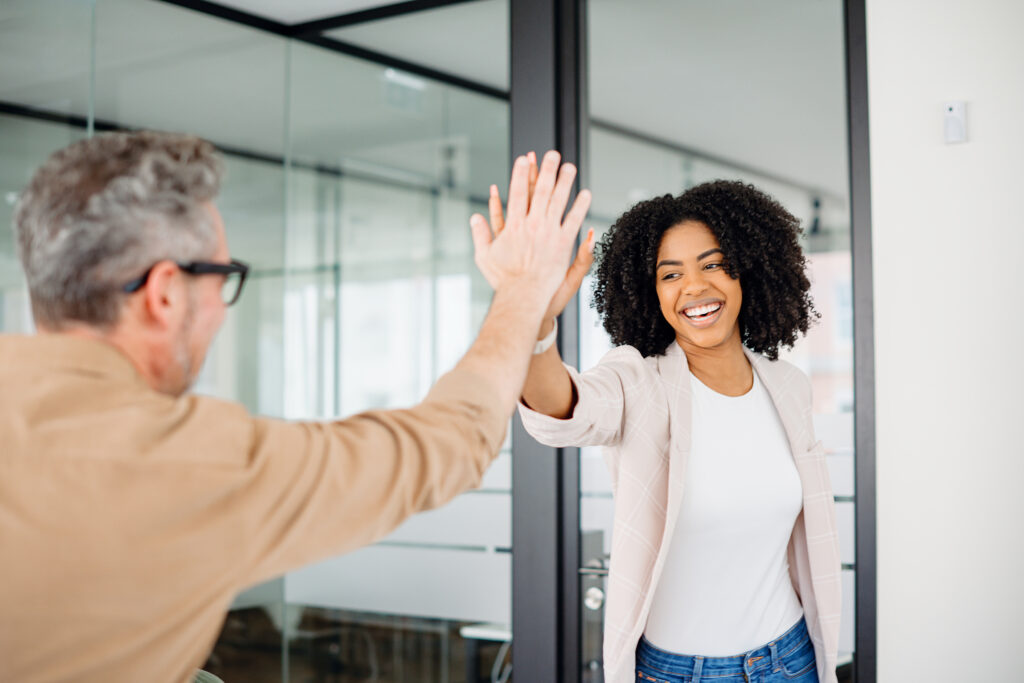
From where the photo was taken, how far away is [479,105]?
3.53m

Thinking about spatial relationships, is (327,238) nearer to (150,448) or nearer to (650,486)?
(650,486)

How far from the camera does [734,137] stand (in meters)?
3.30

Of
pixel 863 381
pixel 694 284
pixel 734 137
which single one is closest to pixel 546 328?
pixel 694 284

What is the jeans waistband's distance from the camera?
1.79m

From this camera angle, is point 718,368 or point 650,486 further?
point 718,368

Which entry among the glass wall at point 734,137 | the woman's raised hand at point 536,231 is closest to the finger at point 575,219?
the woman's raised hand at point 536,231

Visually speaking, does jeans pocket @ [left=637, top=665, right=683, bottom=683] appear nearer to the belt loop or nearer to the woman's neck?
the belt loop

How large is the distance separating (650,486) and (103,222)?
3.85 ft

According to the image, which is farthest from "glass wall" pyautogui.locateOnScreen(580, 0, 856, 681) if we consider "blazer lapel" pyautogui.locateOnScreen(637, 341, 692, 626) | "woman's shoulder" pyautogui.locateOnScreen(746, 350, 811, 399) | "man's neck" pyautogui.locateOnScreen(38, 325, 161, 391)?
"man's neck" pyautogui.locateOnScreen(38, 325, 161, 391)

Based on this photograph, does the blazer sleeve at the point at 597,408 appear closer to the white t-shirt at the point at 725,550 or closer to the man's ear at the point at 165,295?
the white t-shirt at the point at 725,550

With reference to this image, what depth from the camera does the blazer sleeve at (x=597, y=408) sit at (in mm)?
1645

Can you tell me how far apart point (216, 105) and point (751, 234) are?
2541 mm

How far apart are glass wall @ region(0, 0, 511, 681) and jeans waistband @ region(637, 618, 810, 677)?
57.5 inches

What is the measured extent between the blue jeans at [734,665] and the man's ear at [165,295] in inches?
48.1
